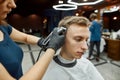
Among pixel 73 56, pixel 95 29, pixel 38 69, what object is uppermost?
pixel 38 69

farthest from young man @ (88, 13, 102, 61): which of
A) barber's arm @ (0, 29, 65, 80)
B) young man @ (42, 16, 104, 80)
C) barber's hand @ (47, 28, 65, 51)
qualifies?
barber's arm @ (0, 29, 65, 80)

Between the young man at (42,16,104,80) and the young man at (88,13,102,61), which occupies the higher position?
the young man at (42,16,104,80)

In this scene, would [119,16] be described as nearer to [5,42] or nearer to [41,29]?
[41,29]

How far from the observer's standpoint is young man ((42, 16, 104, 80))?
54.2 inches

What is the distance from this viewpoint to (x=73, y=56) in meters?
1.44

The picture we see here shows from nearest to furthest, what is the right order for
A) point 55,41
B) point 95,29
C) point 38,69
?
1. point 38,69
2. point 55,41
3. point 95,29

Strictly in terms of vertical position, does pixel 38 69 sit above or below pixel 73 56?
above

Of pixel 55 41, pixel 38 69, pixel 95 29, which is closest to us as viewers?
pixel 38 69

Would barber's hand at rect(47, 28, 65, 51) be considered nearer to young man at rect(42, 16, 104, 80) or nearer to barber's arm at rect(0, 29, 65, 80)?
barber's arm at rect(0, 29, 65, 80)

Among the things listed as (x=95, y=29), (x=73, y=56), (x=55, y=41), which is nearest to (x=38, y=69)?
(x=55, y=41)

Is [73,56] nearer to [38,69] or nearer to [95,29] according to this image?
[38,69]

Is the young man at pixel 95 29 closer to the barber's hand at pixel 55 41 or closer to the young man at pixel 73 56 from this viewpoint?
the young man at pixel 73 56

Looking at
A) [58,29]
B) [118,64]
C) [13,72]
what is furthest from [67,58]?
[118,64]

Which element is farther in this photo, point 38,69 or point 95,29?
point 95,29
